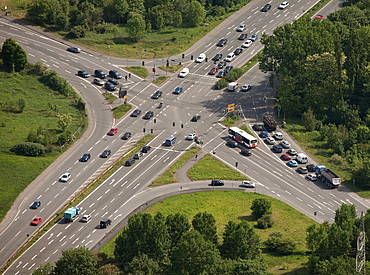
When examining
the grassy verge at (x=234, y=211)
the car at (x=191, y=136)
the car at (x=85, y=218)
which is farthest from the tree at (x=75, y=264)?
the car at (x=191, y=136)

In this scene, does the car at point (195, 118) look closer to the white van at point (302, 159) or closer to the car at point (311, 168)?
the white van at point (302, 159)

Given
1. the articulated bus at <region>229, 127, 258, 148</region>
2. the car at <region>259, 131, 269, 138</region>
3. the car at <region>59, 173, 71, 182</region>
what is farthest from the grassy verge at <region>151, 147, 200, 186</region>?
the car at <region>59, 173, 71, 182</region>

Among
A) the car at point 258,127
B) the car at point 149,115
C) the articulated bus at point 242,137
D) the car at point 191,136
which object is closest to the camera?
the articulated bus at point 242,137

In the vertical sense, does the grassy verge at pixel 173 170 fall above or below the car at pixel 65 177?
above

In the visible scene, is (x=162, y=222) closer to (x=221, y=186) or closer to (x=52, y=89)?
(x=221, y=186)

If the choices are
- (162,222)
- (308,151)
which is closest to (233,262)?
(162,222)

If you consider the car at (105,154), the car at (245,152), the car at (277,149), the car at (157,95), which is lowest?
the car at (105,154)

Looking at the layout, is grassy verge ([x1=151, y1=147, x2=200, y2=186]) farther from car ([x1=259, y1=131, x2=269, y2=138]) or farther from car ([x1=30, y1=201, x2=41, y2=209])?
car ([x1=30, y1=201, x2=41, y2=209])

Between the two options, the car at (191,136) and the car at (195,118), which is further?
the car at (195,118)
